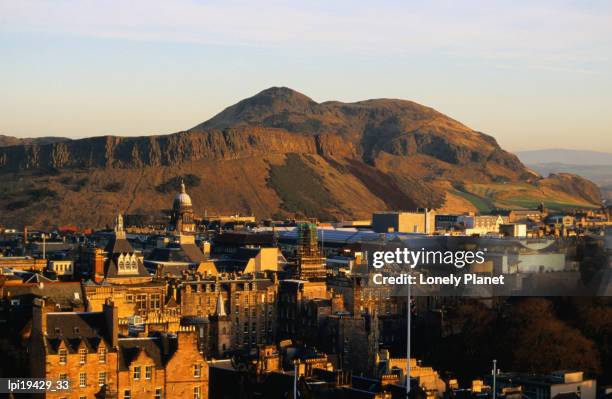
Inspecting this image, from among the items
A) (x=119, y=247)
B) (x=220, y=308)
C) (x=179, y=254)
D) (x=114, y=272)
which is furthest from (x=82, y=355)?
(x=179, y=254)

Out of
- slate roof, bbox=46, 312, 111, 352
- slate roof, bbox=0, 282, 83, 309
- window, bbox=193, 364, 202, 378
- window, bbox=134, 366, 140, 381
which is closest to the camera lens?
slate roof, bbox=46, 312, 111, 352

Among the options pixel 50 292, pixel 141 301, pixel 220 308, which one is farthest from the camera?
pixel 141 301

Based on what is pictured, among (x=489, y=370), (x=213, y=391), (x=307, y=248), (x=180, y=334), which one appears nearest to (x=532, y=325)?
(x=489, y=370)

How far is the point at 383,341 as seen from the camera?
377 feet

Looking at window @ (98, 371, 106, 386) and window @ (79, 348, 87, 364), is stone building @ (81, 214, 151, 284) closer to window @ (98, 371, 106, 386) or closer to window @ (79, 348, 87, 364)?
window @ (98, 371, 106, 386)

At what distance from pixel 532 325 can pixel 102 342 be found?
164 feet

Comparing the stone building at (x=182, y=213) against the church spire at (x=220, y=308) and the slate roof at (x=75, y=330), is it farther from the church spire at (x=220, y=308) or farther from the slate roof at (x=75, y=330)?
the slate roof at (x=75, y=330)

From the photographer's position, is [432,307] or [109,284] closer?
[109,284]

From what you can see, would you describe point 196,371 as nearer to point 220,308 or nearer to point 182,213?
point 220,308

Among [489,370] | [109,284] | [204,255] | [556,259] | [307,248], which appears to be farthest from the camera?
[556,259]

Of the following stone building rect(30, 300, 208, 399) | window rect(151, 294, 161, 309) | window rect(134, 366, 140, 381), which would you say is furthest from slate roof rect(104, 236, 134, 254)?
window rect(134, 366, 140, 381)

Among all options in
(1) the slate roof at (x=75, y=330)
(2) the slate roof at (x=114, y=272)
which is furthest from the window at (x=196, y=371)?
(2) the slate roof at (x=114, y=272)

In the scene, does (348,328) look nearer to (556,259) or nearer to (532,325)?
(532,325)

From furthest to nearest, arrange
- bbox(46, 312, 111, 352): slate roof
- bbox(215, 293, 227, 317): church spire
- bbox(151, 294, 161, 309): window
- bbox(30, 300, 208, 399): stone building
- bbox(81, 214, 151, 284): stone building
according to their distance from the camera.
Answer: bbox(81, 214, 151, 284): stone building → bbox(151, 294, 161, 309): window → bbox(215, 293, 227, 317): church spire → bbox(46, 312, 111, 352): slate roof → bbox(30, 300, 208, 399): stone building
